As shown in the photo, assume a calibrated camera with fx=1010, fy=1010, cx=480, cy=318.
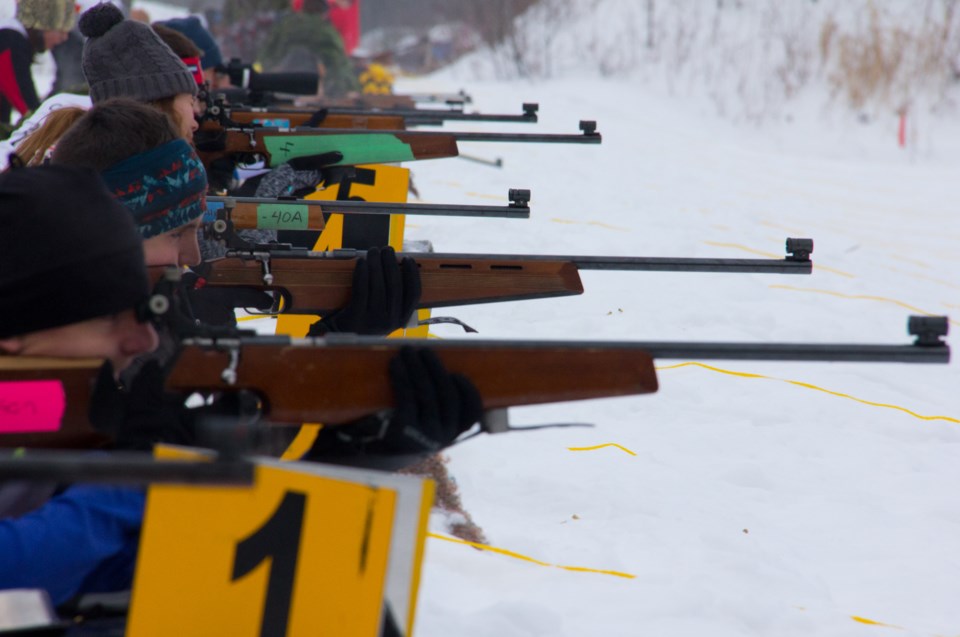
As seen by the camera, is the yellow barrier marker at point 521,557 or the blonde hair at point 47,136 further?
the blonde hair at point 47,136

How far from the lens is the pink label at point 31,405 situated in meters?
1.66

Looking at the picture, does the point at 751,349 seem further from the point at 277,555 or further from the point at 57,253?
the point at 57,253

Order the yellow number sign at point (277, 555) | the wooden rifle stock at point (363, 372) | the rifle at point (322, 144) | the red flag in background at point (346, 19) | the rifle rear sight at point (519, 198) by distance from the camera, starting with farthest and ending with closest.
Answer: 1. the red flag in background at point (346, 19)
2. the rifle at point (322, 144)
3. the rifle rear sight at point (519, 198)
4. the wooden rifle stock at point (363, 372)
5. the yellow number sign at point (277, 555)

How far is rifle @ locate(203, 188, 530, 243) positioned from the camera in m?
3.19

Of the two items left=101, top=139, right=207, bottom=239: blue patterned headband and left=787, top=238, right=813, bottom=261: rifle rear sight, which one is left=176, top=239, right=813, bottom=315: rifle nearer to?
left=787, top=238, right=813, bottom=261: rifle rear sight

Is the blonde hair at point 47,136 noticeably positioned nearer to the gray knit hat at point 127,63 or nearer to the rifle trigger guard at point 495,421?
the gray knit hat at point 127,63

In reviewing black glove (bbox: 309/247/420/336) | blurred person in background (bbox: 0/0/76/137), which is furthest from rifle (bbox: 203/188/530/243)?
blurred person in background (bbox: 0/0/76/137)

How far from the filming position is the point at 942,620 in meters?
2.55

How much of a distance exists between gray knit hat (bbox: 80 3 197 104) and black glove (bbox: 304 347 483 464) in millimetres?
2018

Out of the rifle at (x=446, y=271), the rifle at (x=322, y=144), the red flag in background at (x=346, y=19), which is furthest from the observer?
the red flag in background at (x=346, y=19)

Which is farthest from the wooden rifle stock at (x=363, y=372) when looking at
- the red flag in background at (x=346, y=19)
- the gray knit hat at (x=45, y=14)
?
the red flag in background at (x=346, y=19)

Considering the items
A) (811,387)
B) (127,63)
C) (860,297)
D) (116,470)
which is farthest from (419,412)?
(860,297)

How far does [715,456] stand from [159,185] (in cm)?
207

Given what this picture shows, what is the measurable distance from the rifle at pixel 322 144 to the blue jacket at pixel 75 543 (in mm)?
2446
